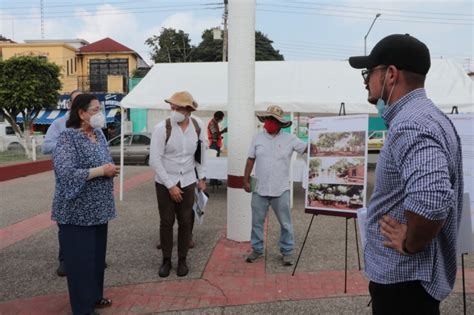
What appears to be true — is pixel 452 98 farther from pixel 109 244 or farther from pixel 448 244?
pixel 448 244

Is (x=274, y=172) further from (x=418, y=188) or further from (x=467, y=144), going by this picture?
(x=418, y=188)

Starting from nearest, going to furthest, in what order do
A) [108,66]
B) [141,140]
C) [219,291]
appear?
[219,291]
[141,140]
[108,66]

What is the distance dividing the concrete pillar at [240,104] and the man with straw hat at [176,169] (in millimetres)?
1197

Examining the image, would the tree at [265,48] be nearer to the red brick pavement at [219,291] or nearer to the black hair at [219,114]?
the black hair at [219,114]

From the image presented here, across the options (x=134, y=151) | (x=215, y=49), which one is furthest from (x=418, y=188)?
(x=215, y=49)

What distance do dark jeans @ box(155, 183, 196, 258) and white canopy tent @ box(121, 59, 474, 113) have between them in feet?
14.9

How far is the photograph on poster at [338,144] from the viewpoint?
170 inches

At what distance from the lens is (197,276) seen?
15.6ft

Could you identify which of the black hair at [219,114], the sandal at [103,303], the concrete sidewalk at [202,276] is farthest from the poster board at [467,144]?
the black hair at [219,114]

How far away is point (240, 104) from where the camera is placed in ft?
19.4

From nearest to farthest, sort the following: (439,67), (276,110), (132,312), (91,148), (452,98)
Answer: (91,148) → (132,312) → (276,110) → (452,98) → (439,67)

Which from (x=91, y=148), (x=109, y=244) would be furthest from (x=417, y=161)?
(x=109, y=244)

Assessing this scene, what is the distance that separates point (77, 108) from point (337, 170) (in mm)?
2501

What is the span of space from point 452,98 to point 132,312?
733 centimetres
